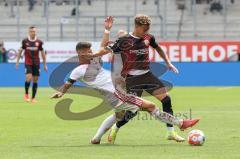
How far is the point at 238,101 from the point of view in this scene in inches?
955

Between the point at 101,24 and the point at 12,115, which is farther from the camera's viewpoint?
the point at 101,24

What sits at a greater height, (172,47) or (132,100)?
(132,100)

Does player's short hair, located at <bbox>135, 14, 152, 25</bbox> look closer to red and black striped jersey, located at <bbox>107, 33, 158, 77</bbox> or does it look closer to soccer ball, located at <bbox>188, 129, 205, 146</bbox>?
red and black striped jersey, located at <bbox>107, 33, 158, 77</bbox>

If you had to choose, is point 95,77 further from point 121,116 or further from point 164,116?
point 164,116

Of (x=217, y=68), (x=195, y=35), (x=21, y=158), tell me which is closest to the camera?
(x=21, y=158)

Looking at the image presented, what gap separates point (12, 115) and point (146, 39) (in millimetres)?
7283

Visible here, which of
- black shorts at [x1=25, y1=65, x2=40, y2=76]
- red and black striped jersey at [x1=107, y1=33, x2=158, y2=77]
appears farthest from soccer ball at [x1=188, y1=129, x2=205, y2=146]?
black shorts at [x1=25, y1=65, x2=40, y2=76]

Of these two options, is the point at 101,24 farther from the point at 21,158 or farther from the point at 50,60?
the point at 21,158

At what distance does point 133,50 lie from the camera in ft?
41.5

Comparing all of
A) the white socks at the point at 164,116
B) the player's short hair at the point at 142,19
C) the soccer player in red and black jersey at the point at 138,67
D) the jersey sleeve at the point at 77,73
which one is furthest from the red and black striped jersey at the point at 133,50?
the white socks at the point at 164,116

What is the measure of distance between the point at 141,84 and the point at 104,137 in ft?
5.57

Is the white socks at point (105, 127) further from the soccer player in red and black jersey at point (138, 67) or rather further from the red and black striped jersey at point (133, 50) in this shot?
the red and black striped jersey at point (133, 50)

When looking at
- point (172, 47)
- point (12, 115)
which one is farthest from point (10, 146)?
point (172, 47)

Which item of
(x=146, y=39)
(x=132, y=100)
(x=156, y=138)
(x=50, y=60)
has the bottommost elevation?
(x=50, y=60)
